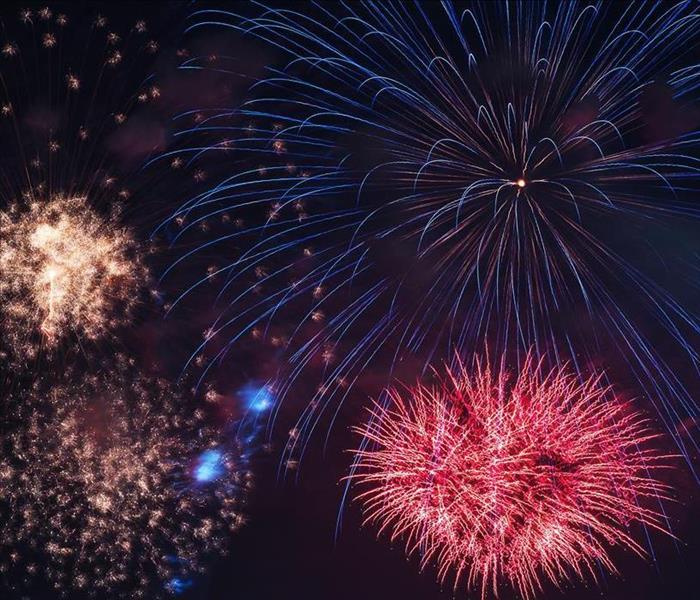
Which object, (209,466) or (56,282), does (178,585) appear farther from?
(56,282)

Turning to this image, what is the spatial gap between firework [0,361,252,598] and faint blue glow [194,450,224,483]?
19 millimetres

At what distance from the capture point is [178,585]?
14.8 meters

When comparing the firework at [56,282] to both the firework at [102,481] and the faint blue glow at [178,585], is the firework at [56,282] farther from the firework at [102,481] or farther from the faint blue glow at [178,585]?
the faint blue glow at [178,585]

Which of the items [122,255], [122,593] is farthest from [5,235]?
[122,593]

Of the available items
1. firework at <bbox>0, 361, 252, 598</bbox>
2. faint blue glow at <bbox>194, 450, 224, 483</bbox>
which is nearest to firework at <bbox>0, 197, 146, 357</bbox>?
firework at <bbox>0, 361, 252, 598</bbox>

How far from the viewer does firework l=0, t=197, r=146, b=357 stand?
→ 1195 centimetres

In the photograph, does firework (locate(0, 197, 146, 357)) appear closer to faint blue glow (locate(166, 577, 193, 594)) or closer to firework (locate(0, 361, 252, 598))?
firework (locate(0, 361, 252, 598))

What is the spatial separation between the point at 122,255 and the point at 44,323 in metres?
1.85

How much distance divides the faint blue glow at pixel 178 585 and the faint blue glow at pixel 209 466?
113 inches

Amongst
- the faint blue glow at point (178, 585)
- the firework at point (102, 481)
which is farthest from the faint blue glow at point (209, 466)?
the faint blue glow at point (178, 585)

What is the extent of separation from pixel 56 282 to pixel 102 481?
3687mm

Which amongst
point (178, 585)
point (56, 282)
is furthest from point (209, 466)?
point (56, 282)

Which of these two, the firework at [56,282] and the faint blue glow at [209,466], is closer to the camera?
the firework at [56,282]

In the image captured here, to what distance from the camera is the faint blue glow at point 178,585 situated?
47.1ft
